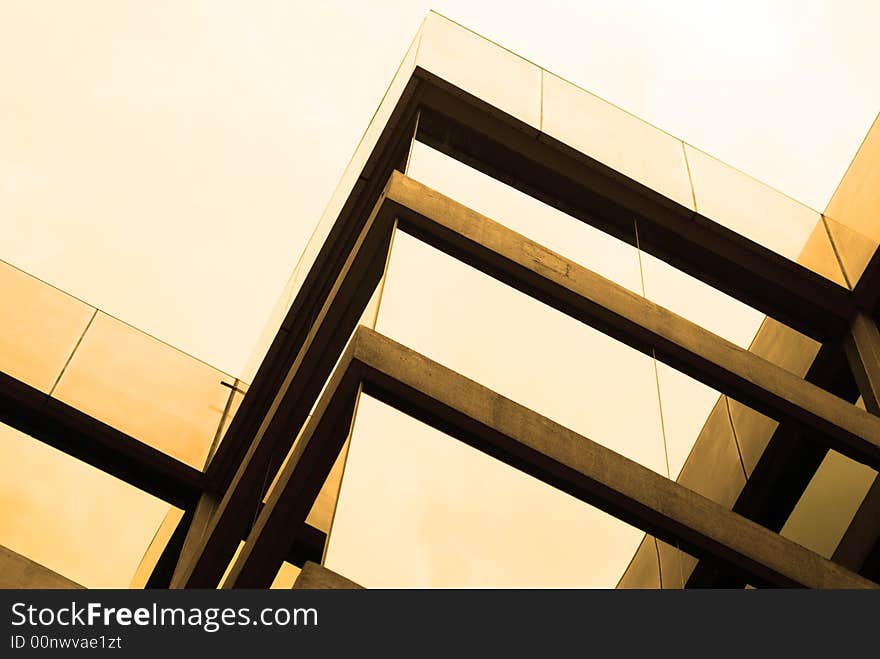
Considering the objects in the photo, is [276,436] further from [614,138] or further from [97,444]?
[614,138]

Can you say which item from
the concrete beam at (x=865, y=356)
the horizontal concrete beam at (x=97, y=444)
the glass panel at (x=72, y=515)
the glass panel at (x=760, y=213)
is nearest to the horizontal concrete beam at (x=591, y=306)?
the concrete beam at (x=865, y=356)

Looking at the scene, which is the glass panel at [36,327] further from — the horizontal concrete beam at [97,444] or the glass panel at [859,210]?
the glass panel at [859,210]

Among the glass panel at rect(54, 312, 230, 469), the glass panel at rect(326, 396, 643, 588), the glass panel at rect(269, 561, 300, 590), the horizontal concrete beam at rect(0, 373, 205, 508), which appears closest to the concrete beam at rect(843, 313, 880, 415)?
the glass panel at rect(326, 396, 643, 588)

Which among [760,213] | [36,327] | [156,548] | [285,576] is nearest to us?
[285,576]

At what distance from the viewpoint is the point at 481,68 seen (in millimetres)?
11961

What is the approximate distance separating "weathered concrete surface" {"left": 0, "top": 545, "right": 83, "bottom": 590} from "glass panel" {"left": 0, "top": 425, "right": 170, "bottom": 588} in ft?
9.13

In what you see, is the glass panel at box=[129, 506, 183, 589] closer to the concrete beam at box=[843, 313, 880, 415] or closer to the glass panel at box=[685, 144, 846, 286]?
the glass panel at box=[685, 144, 846, 286]

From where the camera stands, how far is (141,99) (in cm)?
2244

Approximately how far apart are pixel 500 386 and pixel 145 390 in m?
6.43

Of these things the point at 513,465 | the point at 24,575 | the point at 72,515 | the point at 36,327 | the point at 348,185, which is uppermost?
the point at 348,185

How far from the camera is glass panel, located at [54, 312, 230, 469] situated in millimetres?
12781

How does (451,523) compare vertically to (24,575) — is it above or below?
above

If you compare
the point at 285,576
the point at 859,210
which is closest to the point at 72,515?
the point at 285,576

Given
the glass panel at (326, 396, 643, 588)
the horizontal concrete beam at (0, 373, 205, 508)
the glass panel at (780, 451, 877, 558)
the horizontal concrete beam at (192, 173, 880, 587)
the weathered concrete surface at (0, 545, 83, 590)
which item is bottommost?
the weathered concrete surface at (0, 545, 83, 590)
